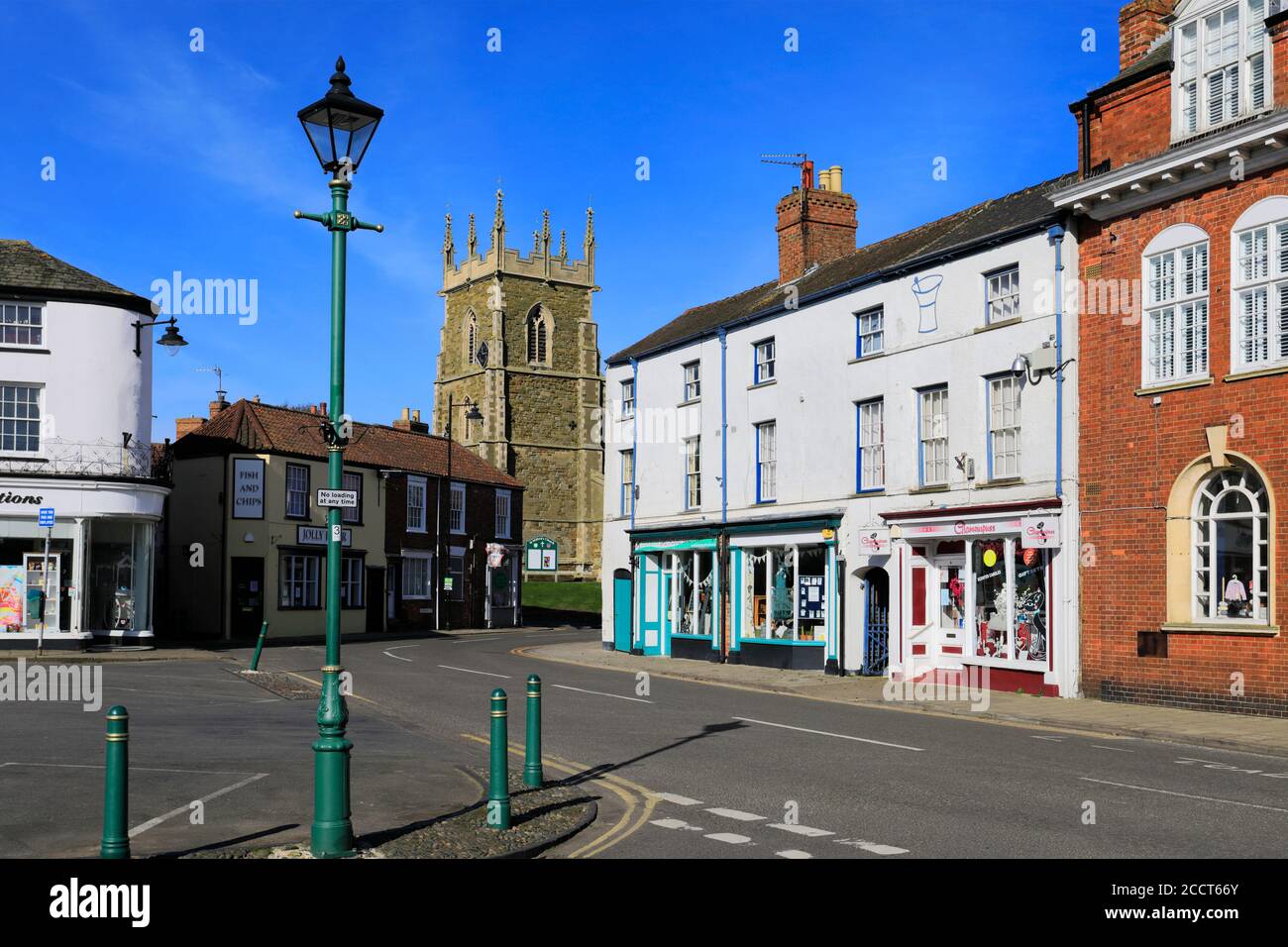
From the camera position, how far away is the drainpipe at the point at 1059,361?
21.3 metres

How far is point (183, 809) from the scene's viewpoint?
1002 cm

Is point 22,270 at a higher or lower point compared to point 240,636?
higher

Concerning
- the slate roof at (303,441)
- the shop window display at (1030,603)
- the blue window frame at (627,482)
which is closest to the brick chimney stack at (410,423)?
the slate roof at (303,441)

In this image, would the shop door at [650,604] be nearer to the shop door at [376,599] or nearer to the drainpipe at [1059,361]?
the shop door at [376,599]

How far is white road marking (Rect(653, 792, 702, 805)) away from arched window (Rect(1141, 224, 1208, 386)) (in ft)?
40.5

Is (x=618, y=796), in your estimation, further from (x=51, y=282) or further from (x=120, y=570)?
(x=51, y=282)

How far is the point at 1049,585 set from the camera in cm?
2139

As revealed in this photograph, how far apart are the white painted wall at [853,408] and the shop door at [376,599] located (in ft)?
41.7

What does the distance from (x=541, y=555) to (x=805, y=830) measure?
2689 inches

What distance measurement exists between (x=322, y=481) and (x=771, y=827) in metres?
34.9

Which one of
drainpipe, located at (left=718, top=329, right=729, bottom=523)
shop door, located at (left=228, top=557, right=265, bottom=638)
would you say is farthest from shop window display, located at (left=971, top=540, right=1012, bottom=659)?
shop door, located at (left=228, top=557, right=265, bottom=638)

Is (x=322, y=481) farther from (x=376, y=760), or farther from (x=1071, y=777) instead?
(x=1071, y=777)

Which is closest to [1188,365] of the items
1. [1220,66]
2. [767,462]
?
[1220,66]
